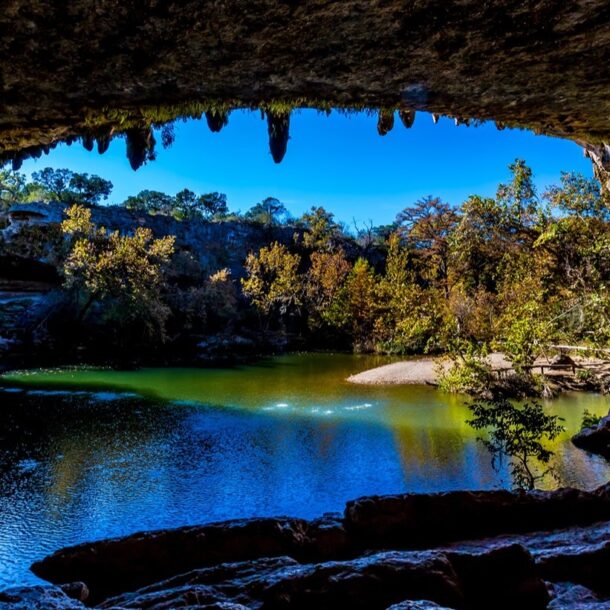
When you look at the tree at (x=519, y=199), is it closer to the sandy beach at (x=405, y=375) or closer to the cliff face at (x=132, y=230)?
the sandy beach at (x=405, y=375)

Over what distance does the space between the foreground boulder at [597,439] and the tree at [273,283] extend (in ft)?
95.6

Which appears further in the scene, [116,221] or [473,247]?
[116,221]

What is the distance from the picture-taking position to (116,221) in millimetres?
38375

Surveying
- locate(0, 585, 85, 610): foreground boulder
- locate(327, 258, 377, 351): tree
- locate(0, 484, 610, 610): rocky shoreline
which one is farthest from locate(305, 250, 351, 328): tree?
locate(0, 585, 85, 610): foreground boulder

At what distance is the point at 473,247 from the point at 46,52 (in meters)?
11.8

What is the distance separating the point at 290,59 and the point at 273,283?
1421 inches

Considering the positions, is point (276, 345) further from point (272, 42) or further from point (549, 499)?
point (272, 42)

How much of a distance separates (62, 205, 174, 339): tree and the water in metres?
9.01

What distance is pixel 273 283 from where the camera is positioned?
39.4 meters

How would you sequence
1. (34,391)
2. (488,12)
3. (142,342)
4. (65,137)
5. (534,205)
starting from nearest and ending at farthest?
(488,12) → (65,137) → (534,205) → (34,391) → (142,342)

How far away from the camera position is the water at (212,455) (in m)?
7.44

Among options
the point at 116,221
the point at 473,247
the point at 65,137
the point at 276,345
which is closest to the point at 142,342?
the point at 276,345

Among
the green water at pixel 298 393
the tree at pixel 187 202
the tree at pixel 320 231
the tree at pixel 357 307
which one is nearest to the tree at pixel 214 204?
the tree at pixel 187 202

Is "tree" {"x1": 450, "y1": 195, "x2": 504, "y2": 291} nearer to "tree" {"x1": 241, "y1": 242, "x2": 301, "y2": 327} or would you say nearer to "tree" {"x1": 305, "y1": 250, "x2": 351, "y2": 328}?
"tree" {"x1": 305, "y1": 250, "x2": 351, "y2": 328}
